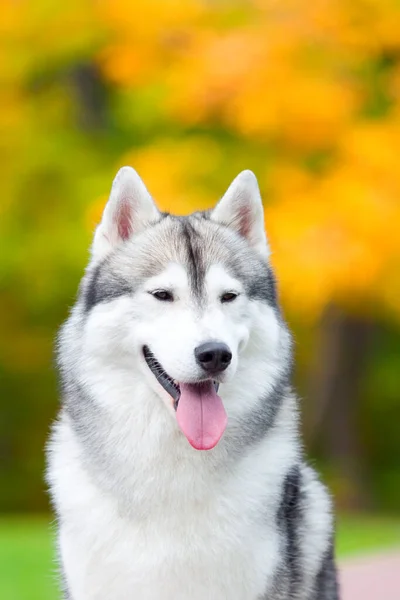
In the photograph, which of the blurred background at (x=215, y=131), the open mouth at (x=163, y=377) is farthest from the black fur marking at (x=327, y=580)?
the blurred background at (x=215, y=131)

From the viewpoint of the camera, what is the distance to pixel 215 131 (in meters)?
12.7

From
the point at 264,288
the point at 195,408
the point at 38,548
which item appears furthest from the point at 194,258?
the point at 38,548

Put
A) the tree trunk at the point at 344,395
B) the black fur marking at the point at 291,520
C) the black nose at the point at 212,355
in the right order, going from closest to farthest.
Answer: the black nose at the point at 212,355 < the black fur marking at the point at 291,520 < the tree trunk at the point at 344,395

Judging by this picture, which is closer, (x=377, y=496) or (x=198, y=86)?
(x=198, y=86)

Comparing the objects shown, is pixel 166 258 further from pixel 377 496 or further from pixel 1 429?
pixel 1 429

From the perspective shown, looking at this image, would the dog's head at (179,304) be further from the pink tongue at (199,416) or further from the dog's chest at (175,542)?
the dog's chest at (175,542)

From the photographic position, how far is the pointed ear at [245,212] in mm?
4723

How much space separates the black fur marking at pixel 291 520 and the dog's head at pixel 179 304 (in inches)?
21.1

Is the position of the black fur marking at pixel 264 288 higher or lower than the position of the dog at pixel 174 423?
higher

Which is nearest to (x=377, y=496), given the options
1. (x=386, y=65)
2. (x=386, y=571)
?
(x=386, y=65)

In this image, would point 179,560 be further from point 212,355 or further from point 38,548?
point 38,548

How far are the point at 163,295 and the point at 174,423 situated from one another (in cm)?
57

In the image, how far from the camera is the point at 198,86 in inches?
460

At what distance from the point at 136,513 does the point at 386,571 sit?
14.8 ft
